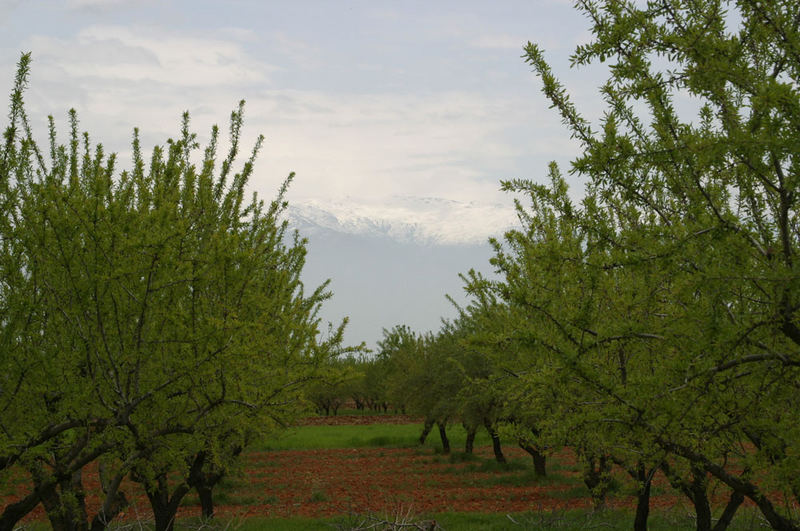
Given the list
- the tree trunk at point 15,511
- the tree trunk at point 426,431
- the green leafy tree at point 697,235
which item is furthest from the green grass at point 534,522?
the tree trunk at point 426,431

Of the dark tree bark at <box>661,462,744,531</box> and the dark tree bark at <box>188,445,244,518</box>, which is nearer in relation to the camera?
the dark tree bark at <box>661,462,744,531</box>

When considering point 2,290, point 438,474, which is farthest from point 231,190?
point 438,474

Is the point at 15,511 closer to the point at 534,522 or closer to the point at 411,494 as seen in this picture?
the point at 534,522

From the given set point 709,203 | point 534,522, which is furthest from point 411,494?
point 709,203

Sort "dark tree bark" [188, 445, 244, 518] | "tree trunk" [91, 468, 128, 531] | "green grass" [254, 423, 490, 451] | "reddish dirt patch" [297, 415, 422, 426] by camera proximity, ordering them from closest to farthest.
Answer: "tree trunk" [91, 468, 128, 531]
"dark tree bark" [188, 445, 244, 518]
"green grass" [254, 423, 490, 451]
"reddish dirt patch" [297, 415, 422, 426]

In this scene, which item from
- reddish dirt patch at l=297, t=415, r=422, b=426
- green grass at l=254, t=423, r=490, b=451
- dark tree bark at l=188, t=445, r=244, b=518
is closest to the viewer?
dark tree bark at l=188, t=445, r=244, b=518

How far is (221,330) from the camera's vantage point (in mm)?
5941

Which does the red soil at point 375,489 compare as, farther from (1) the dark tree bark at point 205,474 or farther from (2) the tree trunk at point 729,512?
(2) the tree trunk at point 729,512

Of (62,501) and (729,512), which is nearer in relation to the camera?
(62,501)

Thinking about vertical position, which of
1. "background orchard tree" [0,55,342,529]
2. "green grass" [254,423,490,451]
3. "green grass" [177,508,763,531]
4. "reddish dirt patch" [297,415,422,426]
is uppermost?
"background orchard tree" [0,55,342,529]

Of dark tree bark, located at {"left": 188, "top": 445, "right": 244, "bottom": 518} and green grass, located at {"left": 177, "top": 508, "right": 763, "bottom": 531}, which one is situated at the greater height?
dark tree bark, located at {"left": 188, "top": 445, "right": 244, "bottom": 518}


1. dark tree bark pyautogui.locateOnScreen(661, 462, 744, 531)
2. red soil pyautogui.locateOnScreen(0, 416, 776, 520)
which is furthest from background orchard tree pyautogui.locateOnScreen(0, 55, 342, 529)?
red soil pyautogui.locateOnScreen(0, 416, 776, 520)

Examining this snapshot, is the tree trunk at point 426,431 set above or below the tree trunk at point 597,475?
below

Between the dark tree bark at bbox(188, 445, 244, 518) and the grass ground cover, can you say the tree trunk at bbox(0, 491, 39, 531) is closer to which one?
the grass ground cover
